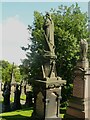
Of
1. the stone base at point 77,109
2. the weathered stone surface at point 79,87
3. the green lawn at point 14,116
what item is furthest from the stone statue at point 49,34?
the stone base at point 77,109

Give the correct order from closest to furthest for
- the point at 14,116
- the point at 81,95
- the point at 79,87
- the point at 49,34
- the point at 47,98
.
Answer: the point at 47,98 → the point at 49,34 → the point at 14,116 → the point at 81,95 → the point at 79,87

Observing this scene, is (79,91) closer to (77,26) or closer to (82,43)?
(82,43)

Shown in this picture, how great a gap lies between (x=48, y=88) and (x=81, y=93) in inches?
170

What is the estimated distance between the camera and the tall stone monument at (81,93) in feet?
47.0

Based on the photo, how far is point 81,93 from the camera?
14.5 meters

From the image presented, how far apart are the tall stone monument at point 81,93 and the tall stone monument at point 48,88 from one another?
354cm

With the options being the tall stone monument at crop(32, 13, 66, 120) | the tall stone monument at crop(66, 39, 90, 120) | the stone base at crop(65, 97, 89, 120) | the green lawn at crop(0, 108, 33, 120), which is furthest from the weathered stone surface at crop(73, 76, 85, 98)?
the tall stone monument at crop(32, 13, 66, 120)

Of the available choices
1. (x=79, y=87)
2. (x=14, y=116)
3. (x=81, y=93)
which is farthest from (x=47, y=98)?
(x=79, y=87)

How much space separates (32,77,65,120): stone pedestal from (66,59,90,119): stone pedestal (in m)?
3.54

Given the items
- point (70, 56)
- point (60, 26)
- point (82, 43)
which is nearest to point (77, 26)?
point (60, 26)

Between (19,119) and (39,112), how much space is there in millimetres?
1905

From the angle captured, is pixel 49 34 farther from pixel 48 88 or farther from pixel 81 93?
pixel 81 93

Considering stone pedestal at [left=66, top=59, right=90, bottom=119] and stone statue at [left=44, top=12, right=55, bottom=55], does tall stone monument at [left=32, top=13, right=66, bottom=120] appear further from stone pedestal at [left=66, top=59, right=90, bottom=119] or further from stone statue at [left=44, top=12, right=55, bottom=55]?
stone pedestal at [left=66, top=59, right=90, bottom=119]

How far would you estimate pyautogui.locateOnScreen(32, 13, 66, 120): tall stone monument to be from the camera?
35.4 feet
